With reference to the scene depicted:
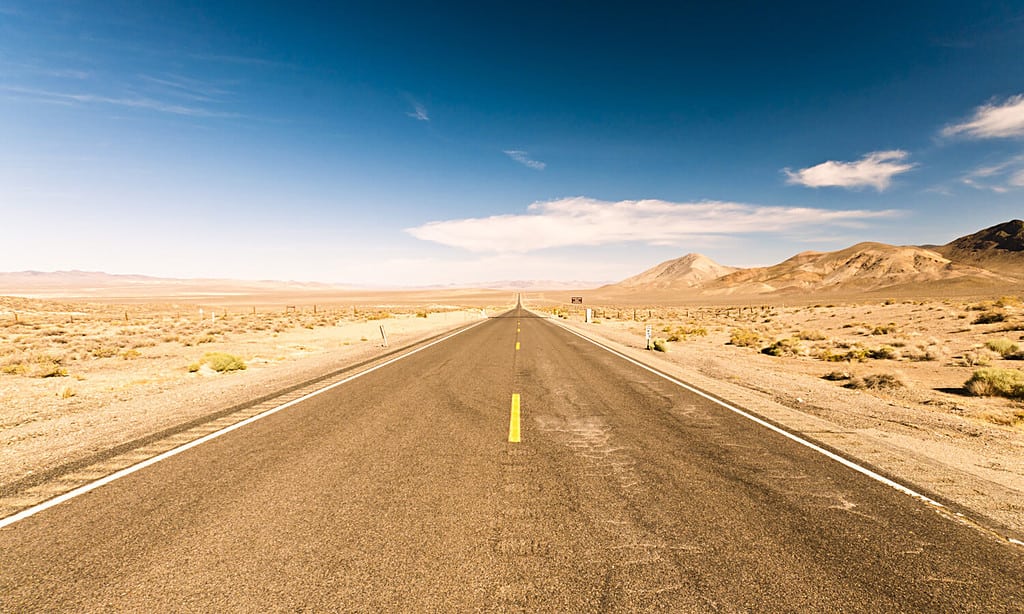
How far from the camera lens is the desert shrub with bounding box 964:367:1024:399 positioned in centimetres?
1009

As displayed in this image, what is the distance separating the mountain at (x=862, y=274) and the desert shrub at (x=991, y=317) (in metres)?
91.9

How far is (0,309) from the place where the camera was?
4347 cm

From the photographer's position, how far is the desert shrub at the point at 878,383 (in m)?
11.0

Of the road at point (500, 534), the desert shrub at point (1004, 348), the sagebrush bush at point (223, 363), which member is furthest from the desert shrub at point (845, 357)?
the sagebrush bush at point (223, 363)

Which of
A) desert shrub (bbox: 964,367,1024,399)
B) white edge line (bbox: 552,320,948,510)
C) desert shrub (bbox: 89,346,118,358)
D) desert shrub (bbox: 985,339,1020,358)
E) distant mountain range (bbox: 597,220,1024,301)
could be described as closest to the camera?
white edge line (bbox: 552,320,948,510)

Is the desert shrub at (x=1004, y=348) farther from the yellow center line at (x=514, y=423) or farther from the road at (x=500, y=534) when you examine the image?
the yellow center line at (x=514, y=423)

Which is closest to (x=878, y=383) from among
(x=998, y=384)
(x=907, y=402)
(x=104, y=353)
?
(x=907, y=402)

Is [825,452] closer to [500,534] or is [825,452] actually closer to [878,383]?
[500,534]

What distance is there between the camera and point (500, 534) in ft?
11.3

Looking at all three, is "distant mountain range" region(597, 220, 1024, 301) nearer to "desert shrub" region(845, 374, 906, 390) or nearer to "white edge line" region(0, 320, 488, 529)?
"desert shrub" region(845, 374, 906, 390)

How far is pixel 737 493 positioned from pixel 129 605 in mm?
4738

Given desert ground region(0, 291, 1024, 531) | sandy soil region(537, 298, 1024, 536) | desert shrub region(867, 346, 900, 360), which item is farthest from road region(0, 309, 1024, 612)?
desert shrub region(867, 346, 900, 360)

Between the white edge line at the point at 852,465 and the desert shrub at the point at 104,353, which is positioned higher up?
the white edge line at the point at 852,465

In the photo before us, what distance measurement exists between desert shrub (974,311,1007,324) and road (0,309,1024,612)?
27.6 m
